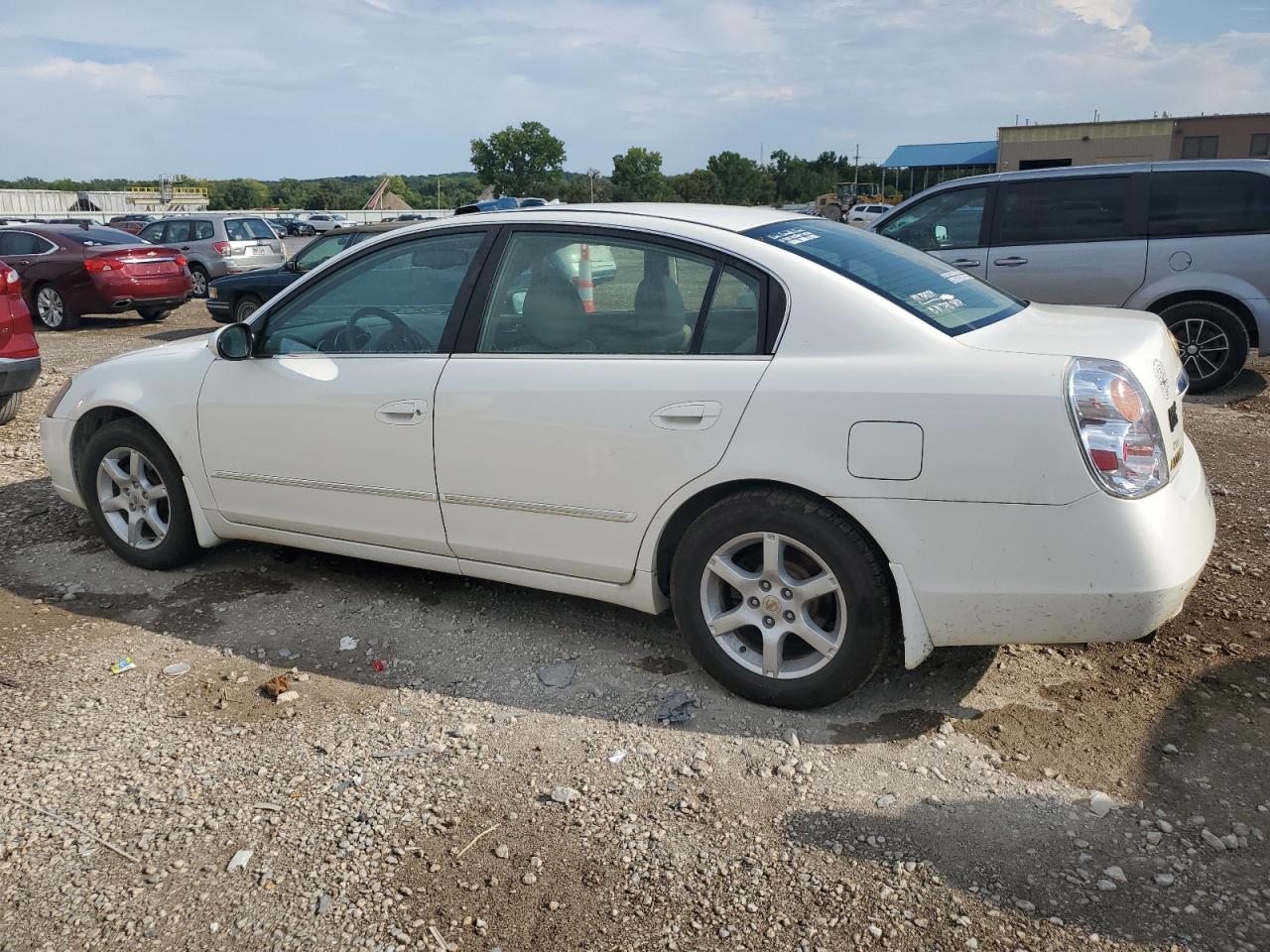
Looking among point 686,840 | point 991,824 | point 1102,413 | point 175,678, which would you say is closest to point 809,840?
point 686,840

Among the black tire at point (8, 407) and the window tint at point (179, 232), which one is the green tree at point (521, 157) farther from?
the black tire at point (8, 407)

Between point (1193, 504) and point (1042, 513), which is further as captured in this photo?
point (1193, 504)

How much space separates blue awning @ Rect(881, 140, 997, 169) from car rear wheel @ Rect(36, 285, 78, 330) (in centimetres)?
6229

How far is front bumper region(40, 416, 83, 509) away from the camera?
5012mm

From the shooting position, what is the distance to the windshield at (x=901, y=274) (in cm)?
346

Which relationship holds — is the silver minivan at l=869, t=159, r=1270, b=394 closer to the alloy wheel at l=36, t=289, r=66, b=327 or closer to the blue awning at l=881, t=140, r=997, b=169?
the alloy wheel at l=36, t=289, r=66, b=327

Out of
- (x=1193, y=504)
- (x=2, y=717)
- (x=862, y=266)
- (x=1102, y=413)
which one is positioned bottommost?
(x=2, y=717)

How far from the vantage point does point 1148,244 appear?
27.9 feet

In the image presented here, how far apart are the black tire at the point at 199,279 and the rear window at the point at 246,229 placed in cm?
75

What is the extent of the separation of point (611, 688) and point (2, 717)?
209 centimetres

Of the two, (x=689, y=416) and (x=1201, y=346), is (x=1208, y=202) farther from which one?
(x=689, y=416)

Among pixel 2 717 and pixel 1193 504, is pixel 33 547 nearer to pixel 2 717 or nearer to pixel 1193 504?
pixel 2 717

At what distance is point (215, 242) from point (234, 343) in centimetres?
1550

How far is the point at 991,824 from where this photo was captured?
2.90 m
